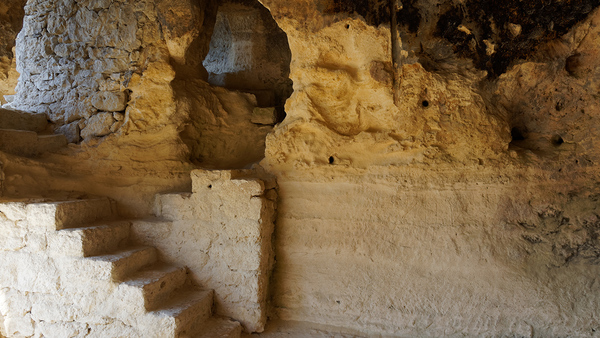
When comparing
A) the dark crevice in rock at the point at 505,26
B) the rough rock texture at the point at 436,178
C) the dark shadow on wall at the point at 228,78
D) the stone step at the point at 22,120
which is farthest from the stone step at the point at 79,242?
the dark crevice in rock at the point at 505,26

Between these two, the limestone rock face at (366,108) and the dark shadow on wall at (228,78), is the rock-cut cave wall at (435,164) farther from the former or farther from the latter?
the dark shadow on wall at (228,78)

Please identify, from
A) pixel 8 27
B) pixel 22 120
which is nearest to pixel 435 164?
pixel 22 120

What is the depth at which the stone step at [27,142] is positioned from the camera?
3162 mm

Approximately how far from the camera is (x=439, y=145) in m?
2.96

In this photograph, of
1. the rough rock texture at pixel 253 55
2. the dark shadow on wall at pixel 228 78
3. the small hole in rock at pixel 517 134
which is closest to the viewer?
the small hole in rock at pixel 517 134

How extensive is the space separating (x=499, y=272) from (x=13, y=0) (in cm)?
474

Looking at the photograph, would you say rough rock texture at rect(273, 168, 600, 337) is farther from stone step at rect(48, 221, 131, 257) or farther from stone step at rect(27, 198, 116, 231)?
stone step at rect(27, 198, 116, 231)

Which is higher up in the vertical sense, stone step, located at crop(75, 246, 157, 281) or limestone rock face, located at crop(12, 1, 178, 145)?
limestone rock face, located at crop(12, 1, 178, 145)

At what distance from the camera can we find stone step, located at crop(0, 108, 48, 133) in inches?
135

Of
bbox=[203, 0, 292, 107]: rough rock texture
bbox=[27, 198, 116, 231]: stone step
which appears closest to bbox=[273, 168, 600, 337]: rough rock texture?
bbox=[27, 198, 116, 231]: stone step

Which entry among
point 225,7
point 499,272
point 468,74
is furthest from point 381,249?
point 225,7

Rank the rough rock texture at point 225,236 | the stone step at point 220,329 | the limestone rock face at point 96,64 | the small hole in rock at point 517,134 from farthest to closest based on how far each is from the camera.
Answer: the limestone rock face at point 96,64 → the small hole in rock at point 517,134 → the rough rock texture at point 225,236 → the stone step at point 220,329

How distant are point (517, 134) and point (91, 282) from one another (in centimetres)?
348

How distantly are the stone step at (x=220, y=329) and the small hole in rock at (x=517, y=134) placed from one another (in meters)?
2.70
